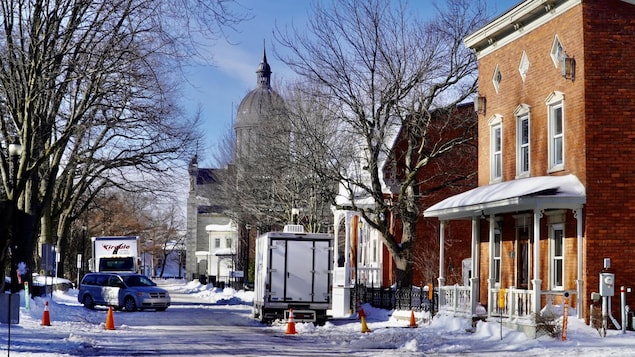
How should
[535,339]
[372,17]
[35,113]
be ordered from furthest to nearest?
[372,17], [35,113], [535,339]

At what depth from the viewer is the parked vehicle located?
38.8 m

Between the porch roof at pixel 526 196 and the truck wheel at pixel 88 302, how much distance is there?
18791 mm

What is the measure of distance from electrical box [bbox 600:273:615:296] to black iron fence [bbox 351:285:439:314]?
25.5 feet

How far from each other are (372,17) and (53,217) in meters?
21.9

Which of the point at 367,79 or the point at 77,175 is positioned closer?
the point at 367,79

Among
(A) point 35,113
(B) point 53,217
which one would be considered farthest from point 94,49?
(B) point 53,217

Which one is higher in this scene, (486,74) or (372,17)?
(372,17)

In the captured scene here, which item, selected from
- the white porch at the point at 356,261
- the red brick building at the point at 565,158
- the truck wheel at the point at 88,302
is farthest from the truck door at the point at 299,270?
the truck wheel at the point at 88,302

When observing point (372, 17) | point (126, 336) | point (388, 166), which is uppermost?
point (372, 17)

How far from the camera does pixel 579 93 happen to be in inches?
937

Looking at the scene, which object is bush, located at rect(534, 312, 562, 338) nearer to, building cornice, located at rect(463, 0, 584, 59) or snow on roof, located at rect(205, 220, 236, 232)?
building cornice, located at rect(463, 0, 584, 59)

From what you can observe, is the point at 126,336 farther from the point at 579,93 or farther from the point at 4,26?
the point at 579,93

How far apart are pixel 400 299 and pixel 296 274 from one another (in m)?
4.76

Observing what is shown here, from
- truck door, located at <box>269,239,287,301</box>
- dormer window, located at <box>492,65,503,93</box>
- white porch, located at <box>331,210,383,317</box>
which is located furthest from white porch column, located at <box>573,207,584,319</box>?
white porch, located at <box>331,210,383,317</box>
